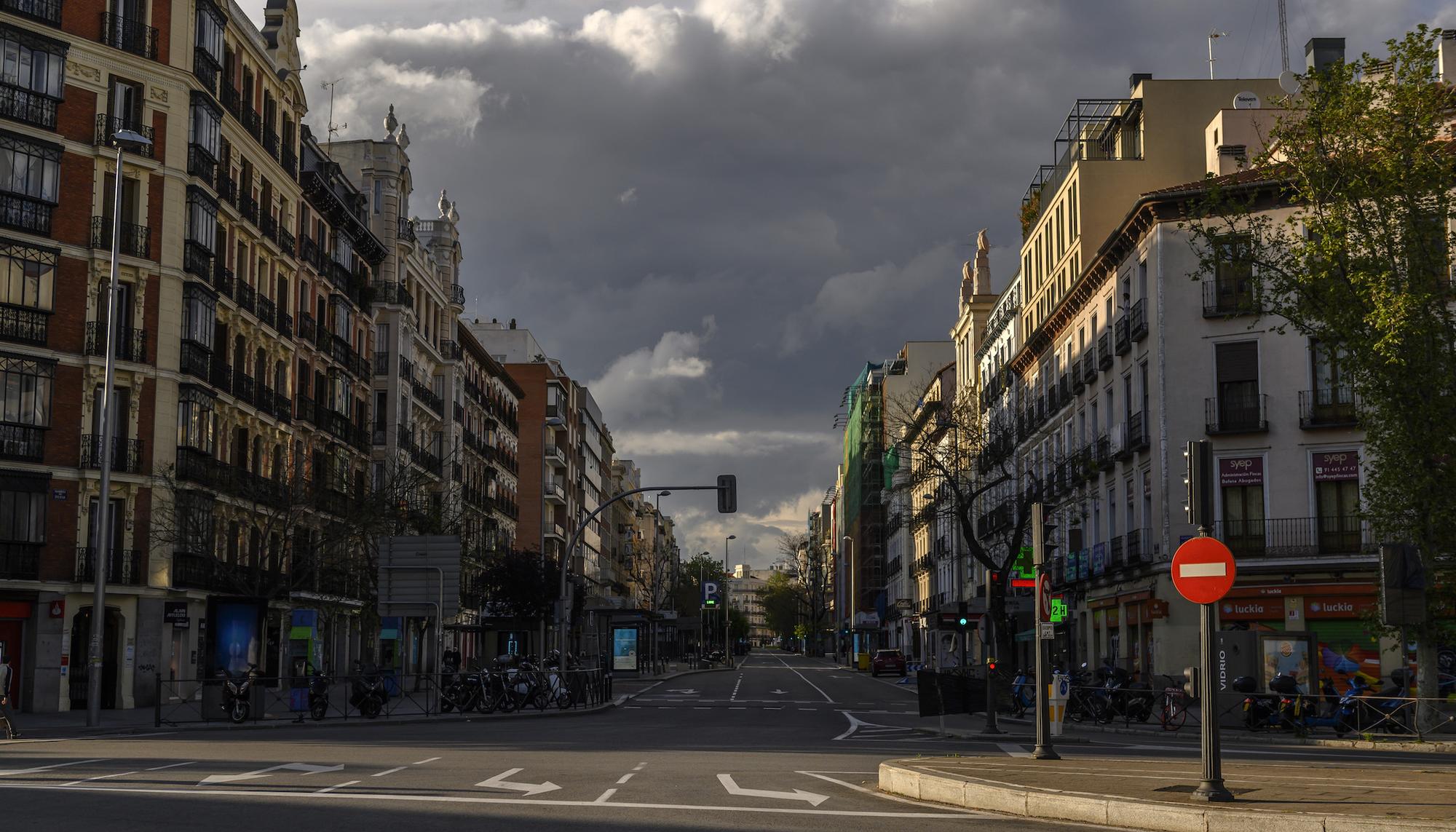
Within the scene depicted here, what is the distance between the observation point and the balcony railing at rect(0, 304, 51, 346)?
138ft

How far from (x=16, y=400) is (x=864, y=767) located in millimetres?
30366

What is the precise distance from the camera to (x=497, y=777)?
18.7 metres

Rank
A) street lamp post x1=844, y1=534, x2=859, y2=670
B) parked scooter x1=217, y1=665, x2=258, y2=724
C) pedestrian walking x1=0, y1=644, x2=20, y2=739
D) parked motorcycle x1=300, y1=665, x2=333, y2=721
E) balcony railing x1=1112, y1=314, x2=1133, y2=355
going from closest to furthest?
pedestrian walking x1=0, y1=644, x2=20, y2=739, parked scooter x1=217, y1=665, x2=258, y2=724, parked motorcycle x1=300, y1=665, x2=333, y2=721, balcony railing x1=1112, y1=314, x2=1133, y2=355, street lamp post x1=844, y1=534, x2=859, y2=670

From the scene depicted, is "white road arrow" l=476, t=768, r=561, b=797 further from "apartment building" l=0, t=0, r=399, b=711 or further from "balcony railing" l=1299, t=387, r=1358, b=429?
"balcony railing" l=1299, t=387, r=1358, b=429

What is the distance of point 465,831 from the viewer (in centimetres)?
1283

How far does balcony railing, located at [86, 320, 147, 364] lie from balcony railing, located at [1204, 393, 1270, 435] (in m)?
31.3

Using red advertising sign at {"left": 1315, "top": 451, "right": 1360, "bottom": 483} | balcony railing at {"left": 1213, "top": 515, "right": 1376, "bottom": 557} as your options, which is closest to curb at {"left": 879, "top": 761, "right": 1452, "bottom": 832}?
balcony railing at {"left": 1213, "top": 515, "right": 1376, "bottom": 557}

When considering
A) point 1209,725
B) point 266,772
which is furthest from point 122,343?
point 1209,725

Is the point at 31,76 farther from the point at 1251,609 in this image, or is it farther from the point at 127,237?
the point at 1251,609

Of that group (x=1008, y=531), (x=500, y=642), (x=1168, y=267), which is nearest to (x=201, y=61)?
(x=1168, y=267)

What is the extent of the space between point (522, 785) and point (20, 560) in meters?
29.8

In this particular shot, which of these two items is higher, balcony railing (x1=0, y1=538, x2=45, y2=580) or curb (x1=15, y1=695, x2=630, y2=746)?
balcony railing (x1=0, y1=538, x2=45, y2=580)

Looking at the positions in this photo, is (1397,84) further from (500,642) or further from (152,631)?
(500,642)

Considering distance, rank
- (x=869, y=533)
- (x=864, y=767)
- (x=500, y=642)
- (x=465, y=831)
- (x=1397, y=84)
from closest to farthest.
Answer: (x=465, y=831) → (x=864, y=767) → (x=1397, y=84) → (x=500, y=642) → (x=869, y=533)
